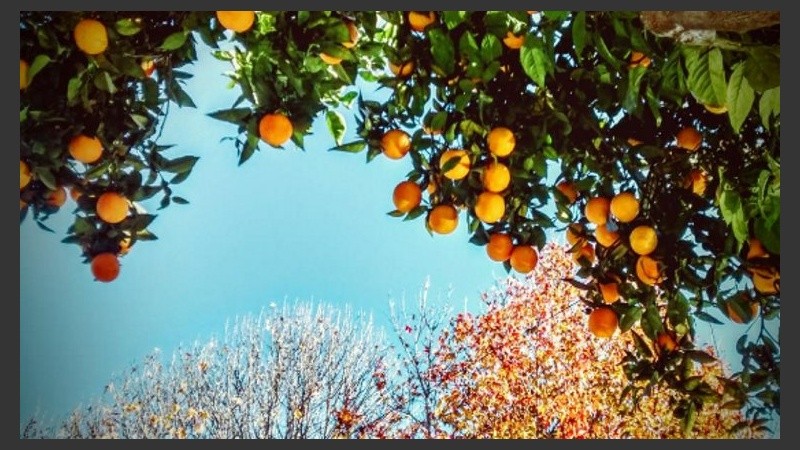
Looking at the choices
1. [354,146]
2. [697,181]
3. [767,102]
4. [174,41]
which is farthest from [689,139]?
[174,41]

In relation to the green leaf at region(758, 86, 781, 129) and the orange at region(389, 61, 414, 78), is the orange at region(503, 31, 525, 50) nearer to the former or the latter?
the orange at region(389, 61, 414, 78)

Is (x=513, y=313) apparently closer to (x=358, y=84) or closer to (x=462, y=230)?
(x=462, y=230)

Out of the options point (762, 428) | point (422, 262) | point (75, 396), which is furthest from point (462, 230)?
point (75, 396)

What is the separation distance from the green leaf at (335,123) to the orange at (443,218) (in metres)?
0.28

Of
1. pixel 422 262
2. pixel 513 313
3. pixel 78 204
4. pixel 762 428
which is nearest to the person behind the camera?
pixel 78 204

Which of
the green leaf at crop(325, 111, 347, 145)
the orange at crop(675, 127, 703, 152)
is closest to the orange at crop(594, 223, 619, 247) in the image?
the orange at crop(675, 127, 703, 152)

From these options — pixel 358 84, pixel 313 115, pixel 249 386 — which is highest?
pixel 358 84

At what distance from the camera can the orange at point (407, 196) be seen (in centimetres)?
157

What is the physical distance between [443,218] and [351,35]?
0.40 metres

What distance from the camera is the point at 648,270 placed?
153 centimetres

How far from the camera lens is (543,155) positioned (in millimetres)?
1567

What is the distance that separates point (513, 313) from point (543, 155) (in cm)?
56

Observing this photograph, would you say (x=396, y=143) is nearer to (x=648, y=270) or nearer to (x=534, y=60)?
(x=534, y=60)

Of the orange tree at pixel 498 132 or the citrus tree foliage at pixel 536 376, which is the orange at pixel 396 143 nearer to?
the orange tree at pixel 498 132
